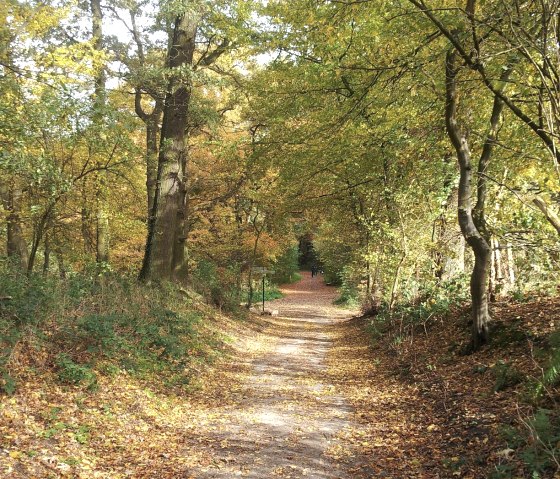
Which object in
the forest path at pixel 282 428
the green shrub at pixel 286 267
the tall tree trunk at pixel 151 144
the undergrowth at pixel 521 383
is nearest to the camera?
the undergrowth at pixel 521 383

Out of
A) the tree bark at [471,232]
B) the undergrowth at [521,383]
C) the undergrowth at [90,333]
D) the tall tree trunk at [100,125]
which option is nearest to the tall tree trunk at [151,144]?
the tall tree trunk at [100,125]

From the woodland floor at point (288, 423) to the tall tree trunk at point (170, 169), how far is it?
472 centimetres

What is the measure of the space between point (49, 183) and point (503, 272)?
32.3ft

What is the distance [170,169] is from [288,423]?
28.4 ft

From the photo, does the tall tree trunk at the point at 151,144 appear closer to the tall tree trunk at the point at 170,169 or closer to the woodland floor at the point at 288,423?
the tall tree trunk at the point at 170,169

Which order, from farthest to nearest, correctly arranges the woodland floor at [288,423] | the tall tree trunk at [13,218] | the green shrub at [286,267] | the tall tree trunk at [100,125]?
the green shrub at [286,267]
the tall tree trunk at [13,218]
the tall tree trunk at [100,125]
the woodland floor at [288,423]

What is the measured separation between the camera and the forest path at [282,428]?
501 centimetres

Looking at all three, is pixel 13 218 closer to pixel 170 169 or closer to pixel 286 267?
pixel 170 169

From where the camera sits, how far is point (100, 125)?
27.2 ft

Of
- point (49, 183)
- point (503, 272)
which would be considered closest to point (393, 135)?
point (503, 272)

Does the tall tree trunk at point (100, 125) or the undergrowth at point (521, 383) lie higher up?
the tall tree trunk at point (100, 125)

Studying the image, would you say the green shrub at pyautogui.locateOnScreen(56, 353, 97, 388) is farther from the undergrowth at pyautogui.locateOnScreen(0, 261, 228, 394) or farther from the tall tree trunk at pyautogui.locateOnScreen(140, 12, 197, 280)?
the tall tree trunk at pyautogui.locateOnScreen(140, 12, 197, 280)

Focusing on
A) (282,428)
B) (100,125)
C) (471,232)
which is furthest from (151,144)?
(282,428)

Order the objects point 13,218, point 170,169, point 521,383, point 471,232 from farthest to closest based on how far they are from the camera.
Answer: point 170,169, point 13,218, point 471,232, point 521,383
